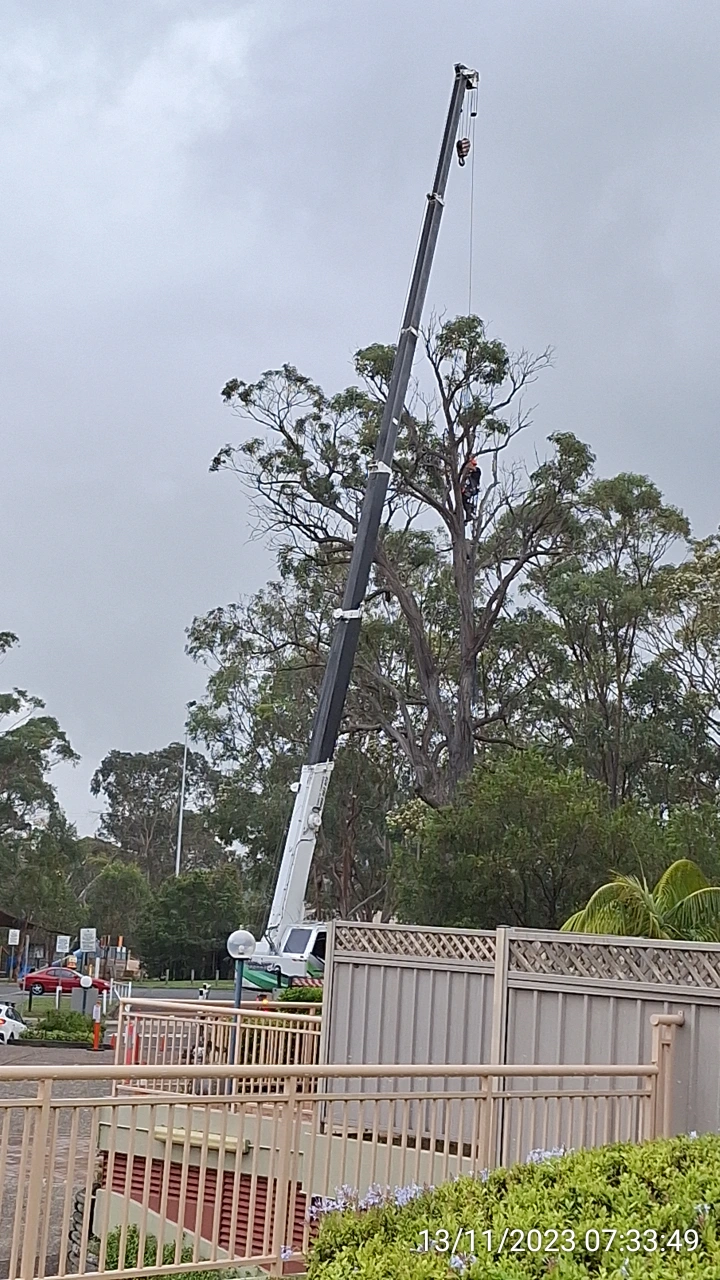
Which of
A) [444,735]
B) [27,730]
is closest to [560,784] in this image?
[444,735]

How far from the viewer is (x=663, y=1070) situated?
8.28m

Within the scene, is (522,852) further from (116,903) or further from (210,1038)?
(116,903)

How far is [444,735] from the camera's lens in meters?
33.1

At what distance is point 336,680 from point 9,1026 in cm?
1525

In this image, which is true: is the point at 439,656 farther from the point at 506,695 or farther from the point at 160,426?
the point at 160,426

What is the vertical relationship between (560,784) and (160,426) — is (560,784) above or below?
below

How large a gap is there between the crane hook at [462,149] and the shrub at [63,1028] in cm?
1977

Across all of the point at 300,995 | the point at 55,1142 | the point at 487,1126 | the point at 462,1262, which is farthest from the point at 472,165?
the point at 462,1262

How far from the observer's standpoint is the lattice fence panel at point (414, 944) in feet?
32.8

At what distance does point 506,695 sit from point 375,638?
5100 mm

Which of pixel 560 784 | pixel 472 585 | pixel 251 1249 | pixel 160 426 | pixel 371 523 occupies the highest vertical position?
pixel 160 426

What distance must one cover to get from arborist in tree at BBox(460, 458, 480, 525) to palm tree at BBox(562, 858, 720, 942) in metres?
19.0

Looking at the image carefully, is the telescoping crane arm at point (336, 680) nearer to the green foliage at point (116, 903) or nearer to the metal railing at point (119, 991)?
the metal railing at point (119, 991)

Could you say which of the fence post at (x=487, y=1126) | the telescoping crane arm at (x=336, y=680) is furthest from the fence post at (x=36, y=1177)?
the telescoping crane arm at (x=336, y=680)
